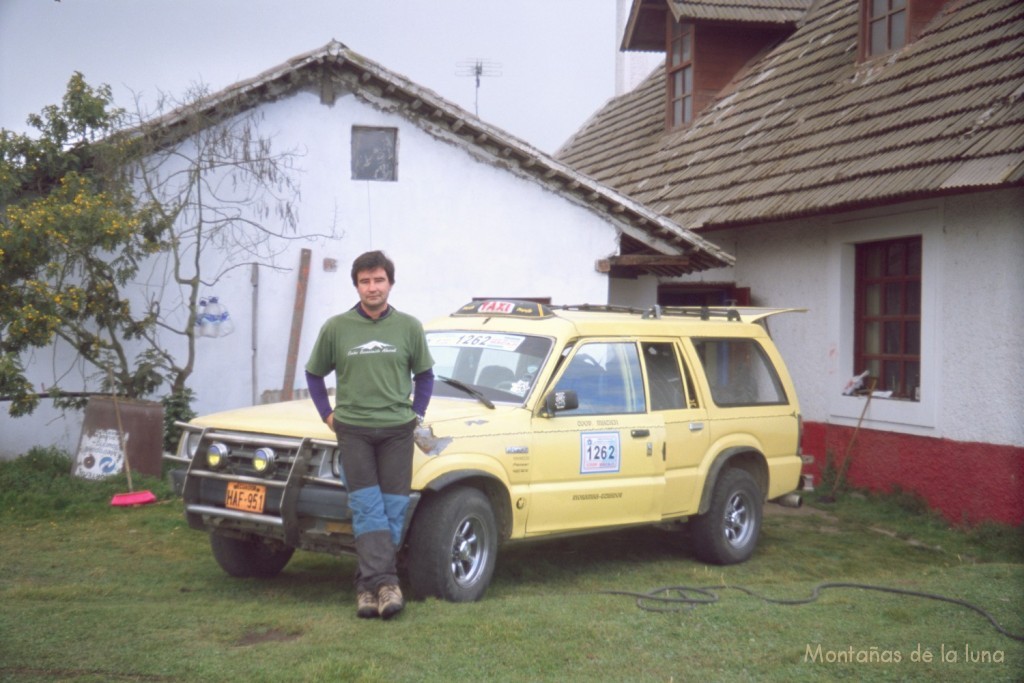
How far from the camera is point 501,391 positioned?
7246mm

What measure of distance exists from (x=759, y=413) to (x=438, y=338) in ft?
8.91

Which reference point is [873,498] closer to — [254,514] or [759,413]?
[759,413]

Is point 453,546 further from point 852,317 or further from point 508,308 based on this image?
point 852,317

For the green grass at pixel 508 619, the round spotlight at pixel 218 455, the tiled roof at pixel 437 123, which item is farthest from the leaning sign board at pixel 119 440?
the round spotlight at pixel 218 455

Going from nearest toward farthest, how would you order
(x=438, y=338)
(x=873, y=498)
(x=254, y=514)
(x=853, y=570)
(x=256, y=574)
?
1. (x=254, y=514)
2. (x=256, y=574)
3. (x=438, y=338)
4. (x=853, y=570)
5. (x=873, y=498)

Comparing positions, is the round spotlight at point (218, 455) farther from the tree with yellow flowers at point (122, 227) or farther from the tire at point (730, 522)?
the tree with yellow flowers at point (122, 227)

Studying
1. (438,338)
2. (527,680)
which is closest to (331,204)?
(438,338)

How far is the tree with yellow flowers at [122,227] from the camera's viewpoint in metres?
9.91

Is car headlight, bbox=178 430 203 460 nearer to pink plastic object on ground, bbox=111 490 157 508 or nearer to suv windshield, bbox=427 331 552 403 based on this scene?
suv windshield, bbox=427 331 552 403

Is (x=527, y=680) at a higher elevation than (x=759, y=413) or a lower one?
lower

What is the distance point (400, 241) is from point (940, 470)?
621 centimetres

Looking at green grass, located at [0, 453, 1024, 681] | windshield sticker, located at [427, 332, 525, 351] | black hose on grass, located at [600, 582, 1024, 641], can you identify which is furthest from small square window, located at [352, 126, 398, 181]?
black hose on grass, located at [600, 582, 1024, 641]

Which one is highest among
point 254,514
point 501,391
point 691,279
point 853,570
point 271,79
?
point 271,79

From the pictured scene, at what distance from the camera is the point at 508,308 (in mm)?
8008
